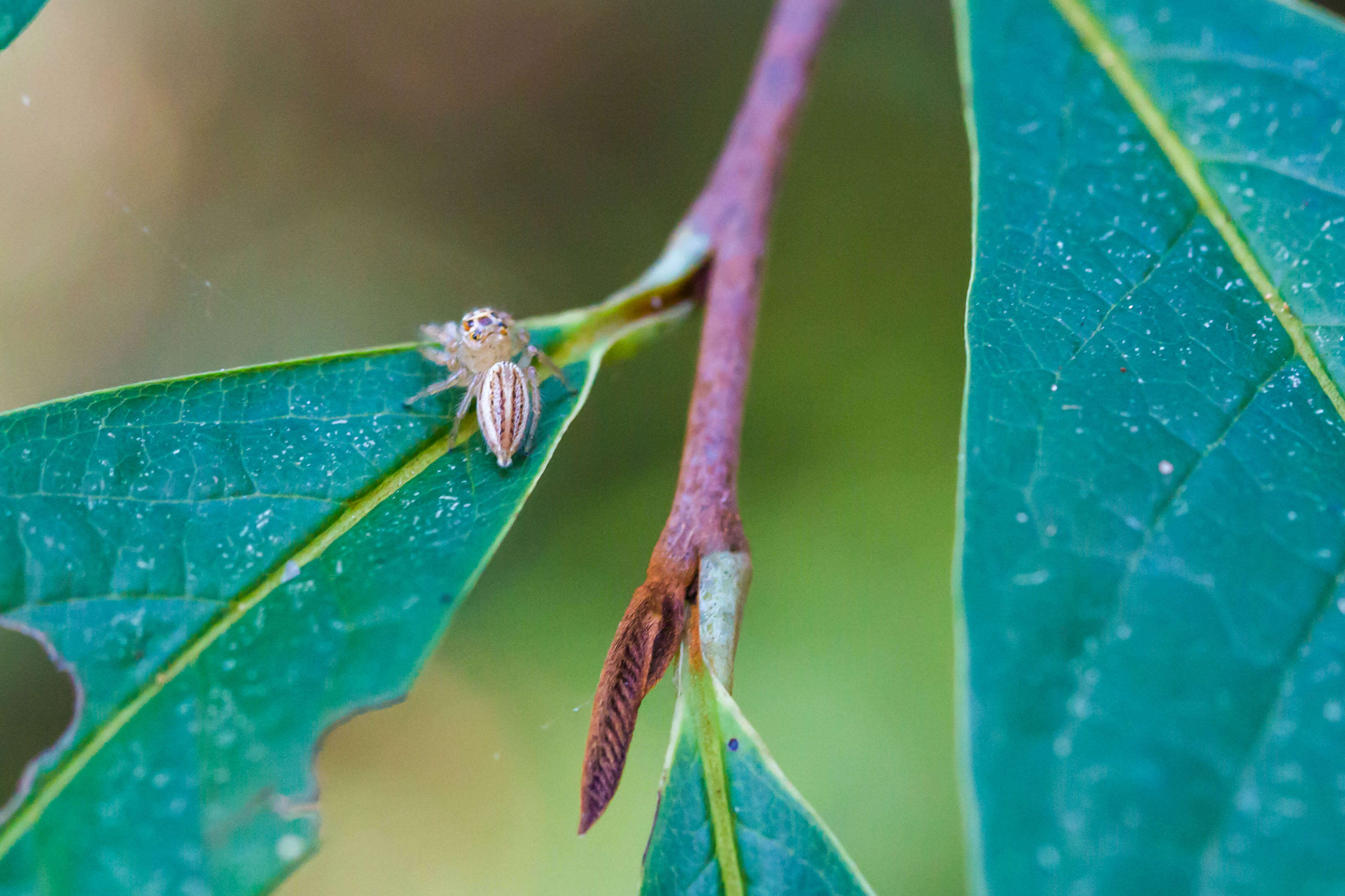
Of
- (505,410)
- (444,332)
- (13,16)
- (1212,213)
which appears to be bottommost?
(1212,213)

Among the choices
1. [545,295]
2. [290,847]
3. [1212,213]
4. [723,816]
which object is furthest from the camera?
[545,295]

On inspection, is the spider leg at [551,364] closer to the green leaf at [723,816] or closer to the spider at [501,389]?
the spider at [501,389]

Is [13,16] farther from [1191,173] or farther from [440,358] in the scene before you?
[1191,173]

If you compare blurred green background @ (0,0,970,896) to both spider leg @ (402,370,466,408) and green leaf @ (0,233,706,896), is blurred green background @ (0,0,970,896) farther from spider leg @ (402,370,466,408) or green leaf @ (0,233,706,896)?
green leaf @ (0,233,706,896)

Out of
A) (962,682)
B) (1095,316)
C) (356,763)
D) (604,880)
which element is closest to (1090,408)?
(1095,316)

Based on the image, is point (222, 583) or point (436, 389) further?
point (436, 389)

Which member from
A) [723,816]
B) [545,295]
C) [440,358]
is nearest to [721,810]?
[723,816]

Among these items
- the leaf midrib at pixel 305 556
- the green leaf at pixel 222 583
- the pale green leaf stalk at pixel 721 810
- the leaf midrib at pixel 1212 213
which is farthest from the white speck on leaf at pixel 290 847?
the leaf midrib at pixel 1212 213

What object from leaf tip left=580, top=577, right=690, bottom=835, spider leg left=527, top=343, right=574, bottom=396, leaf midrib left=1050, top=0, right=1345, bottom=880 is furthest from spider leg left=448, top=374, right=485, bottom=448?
leaf midrib left=1050, top=0, right=1345, bottom=880
